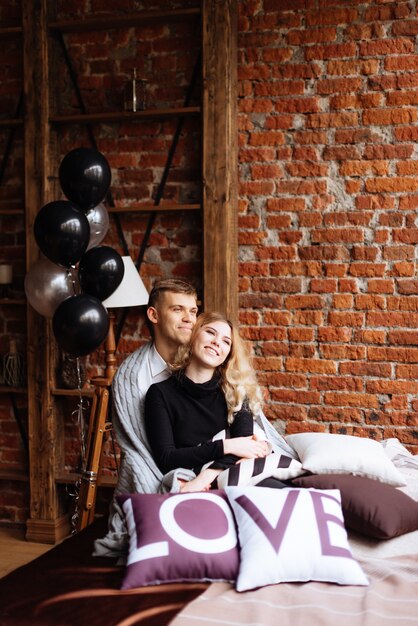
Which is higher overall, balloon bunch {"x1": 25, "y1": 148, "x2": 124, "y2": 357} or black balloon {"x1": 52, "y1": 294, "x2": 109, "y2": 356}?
balloon bunch {"x1": 25, "y1": 148, "x2": 124, "y2": 357}

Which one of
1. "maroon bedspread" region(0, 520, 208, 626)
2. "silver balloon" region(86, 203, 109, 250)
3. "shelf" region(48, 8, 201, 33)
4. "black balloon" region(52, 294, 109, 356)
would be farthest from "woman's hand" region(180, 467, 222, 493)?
"shelf" region(48, 8, 201, 33)

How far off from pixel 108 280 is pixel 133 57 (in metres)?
1.34

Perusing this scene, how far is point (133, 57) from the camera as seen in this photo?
3.76m

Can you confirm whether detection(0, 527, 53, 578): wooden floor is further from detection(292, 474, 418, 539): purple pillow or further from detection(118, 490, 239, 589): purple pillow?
detection(292, 474, 418, 539): purple pillow

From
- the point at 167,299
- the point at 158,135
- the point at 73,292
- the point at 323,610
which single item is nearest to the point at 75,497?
the point at 73,292

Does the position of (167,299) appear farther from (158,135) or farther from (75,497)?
(75,497)

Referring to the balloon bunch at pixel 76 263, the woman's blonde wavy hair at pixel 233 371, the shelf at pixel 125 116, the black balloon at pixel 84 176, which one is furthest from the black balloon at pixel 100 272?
the shelf at pixel 125 116

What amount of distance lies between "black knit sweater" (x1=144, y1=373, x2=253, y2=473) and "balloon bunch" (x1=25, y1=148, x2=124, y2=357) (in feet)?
1.81

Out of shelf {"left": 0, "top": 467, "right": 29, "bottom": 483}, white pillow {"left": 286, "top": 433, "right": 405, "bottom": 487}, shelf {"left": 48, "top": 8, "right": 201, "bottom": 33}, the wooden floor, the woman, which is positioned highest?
shelf {"left": 48, "top": 8, "right": 201, "bottom": 33}

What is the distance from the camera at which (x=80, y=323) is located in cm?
305

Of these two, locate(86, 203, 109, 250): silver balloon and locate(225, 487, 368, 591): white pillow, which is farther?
locate(86, 203, 109, 250): silver balloon

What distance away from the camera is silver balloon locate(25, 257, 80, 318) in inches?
129

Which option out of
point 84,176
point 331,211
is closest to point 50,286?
point 84,176

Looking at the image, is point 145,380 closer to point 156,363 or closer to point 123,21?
point 156,363
